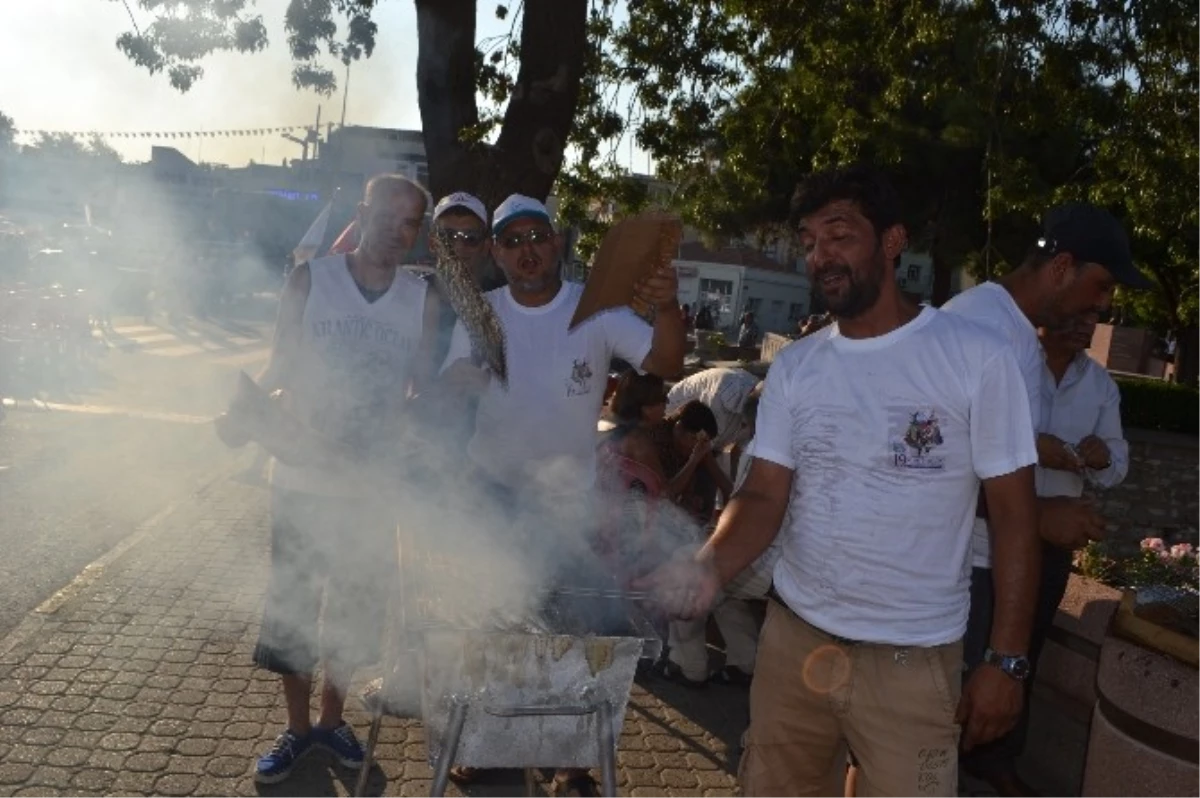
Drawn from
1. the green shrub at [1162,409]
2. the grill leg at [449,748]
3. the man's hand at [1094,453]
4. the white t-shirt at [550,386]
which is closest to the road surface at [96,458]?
the white t-shirt at [550,386]

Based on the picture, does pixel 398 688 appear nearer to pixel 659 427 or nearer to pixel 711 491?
pixel 659 427

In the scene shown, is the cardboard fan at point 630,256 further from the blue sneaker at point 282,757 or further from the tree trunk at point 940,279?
the tree trunk at point 940,279

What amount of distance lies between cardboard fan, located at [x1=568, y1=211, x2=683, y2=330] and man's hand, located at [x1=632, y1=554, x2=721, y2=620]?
0.83 meters

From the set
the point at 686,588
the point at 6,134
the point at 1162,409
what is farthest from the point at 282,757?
the point at 6,134

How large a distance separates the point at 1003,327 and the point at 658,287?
103 centimetres

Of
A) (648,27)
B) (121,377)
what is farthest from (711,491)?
(121,377)

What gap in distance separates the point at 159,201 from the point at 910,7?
2753 cm

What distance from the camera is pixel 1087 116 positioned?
8328 mm

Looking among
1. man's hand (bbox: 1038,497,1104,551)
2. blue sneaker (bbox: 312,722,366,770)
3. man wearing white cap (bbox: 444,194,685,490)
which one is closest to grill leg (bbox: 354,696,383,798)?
blue sneaker (bbox: 312,722,366,770)

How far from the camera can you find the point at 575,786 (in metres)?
3.71

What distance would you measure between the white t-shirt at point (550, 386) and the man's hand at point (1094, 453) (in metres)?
1.68

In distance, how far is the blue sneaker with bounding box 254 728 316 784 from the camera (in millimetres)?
3793

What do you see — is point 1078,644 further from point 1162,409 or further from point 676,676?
point 1162,409

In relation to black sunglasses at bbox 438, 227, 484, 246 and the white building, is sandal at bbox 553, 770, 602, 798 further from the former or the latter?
the white building
